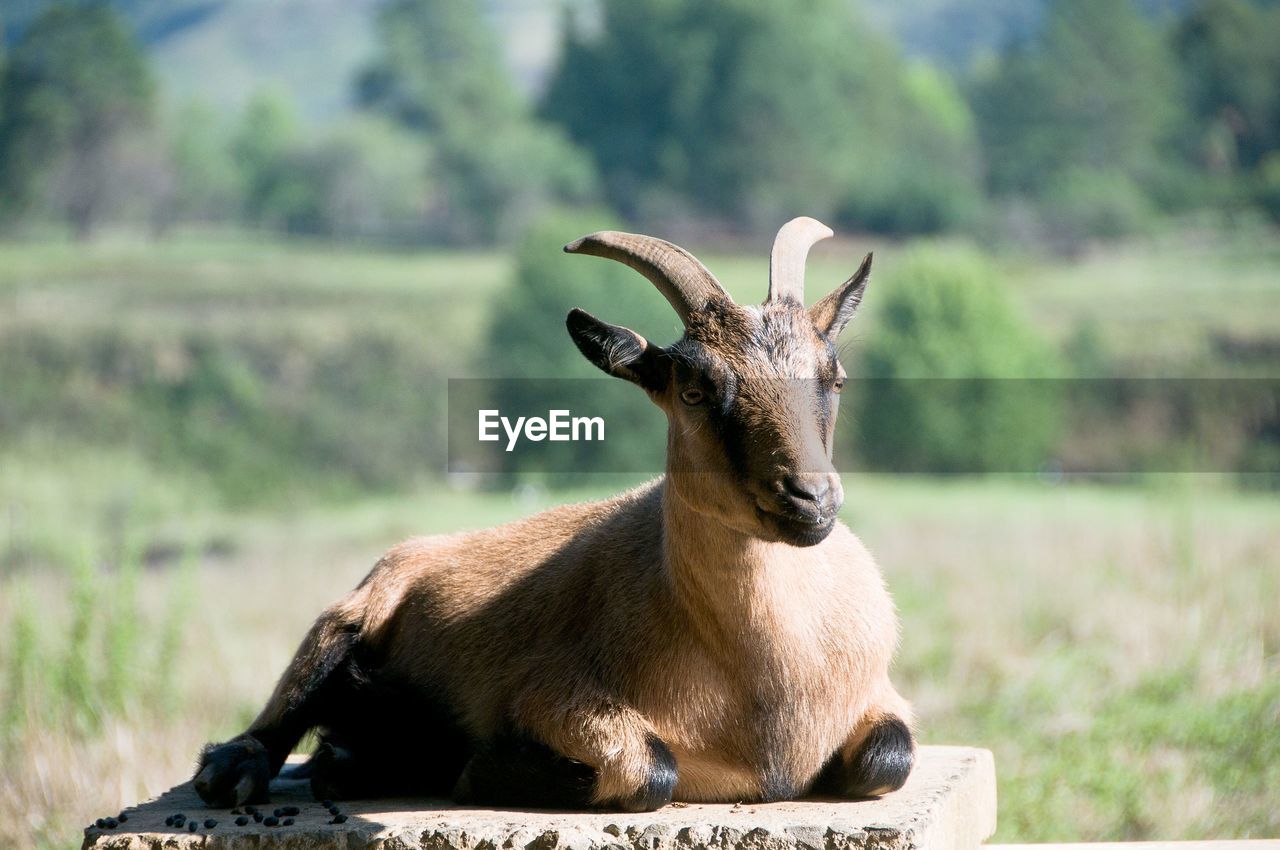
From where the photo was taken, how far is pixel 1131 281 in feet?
69.6

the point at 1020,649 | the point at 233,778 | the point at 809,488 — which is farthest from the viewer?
the point at 1020,649

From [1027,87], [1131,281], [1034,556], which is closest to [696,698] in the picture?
[1034,556]

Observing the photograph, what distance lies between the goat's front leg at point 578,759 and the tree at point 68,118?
57.1ft

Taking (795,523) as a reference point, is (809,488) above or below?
above

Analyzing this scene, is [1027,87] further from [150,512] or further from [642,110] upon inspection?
[150,512]

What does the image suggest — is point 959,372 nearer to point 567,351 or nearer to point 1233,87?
point 567,351

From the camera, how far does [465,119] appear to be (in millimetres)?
22516

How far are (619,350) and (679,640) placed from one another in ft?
3.08

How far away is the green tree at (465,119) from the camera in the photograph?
2208cm

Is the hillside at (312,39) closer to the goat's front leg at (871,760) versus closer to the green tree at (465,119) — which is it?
the green tree at (465,119)

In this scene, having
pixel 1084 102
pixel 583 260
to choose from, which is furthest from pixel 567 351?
pixel 1084 102

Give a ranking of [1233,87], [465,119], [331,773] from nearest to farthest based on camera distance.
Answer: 1. [331,773]
2. [1233,87]
3. [465,119]

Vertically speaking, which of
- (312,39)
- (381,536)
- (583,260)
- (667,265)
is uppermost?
(312,39)

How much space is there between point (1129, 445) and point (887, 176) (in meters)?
5.74
